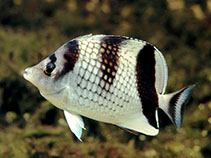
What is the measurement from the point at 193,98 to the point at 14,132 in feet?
8.31

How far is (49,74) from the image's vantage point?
128cm

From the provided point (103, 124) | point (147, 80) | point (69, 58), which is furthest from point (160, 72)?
point (103, 124)

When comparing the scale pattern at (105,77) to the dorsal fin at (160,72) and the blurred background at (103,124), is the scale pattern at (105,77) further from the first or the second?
the blurred background at (103,124)

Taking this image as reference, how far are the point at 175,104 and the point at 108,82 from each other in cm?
39

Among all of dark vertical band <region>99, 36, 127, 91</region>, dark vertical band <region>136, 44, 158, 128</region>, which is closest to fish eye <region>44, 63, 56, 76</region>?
dark vertical band <region>99, 36, 127, 91</region>

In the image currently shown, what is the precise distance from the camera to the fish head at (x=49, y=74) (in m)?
1.28

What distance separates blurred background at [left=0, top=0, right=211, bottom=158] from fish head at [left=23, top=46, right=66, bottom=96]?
1.72 meters

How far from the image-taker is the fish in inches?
50.4

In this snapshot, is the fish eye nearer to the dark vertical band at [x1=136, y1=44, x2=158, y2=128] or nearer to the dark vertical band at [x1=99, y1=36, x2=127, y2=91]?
the dark vertical band at [x1=99, y1=36, x2=127, y2=91]

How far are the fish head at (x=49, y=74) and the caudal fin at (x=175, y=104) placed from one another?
558 mm

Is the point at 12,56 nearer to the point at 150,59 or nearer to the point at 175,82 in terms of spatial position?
the point at 175,82

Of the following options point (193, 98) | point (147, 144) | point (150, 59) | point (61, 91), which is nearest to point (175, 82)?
point (193, 98)

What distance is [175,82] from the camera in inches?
149

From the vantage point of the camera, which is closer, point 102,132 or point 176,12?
point 102,132
